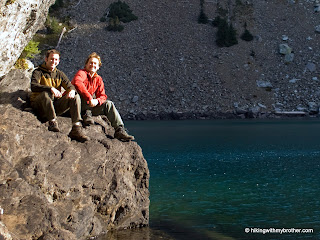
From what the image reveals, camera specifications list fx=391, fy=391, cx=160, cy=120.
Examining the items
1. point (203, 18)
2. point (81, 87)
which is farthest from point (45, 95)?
point (203, 18)

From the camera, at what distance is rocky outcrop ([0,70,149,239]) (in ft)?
22.5

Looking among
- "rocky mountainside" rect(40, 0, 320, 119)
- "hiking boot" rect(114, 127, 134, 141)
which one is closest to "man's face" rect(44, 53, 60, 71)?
"hiking boot" rect(114, 127, 134, 141)

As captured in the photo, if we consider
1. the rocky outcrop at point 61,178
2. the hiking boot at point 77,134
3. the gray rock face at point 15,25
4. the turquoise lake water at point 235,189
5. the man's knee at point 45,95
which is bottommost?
the turquoise lake water at point 235,189

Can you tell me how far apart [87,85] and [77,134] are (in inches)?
60.7

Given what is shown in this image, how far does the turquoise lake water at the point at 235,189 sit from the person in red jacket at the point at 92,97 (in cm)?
306

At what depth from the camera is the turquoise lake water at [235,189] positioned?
10.9 m

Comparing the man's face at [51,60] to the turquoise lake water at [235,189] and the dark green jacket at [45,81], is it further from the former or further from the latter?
the turquoise lake water at [235,189]

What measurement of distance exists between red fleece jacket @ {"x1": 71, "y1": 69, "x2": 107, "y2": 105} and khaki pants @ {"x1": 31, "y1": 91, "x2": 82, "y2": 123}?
41cm

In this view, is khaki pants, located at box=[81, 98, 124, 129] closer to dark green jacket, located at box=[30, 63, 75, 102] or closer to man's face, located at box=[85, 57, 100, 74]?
dark green jacket, located at box=[30, 63, 75, 102]

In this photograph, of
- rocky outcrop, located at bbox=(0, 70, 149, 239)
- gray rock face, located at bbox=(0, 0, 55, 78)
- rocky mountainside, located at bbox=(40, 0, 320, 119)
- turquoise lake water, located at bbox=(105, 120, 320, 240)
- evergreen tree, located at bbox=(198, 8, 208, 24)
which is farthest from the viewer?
evergreen tree, located at bbox=(198, 8, 208, 24)

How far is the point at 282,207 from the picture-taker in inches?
508

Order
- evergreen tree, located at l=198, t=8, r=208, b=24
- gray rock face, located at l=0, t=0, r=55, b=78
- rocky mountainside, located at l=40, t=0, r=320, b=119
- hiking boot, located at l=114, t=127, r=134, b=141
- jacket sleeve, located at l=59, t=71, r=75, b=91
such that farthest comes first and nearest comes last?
1. evergreen tree, located at l=198, t=8, r=208, b=24
2. rocky mountainside, located at l=40, t=0, r=320, b=119
3. hiking boot, located at l=114, t=127, r=134, b=141
4. gray rock face, located at l=0, t=0, r=55, b=78
5. jacket sleeve, located at l=59, t=71, r=75, b=91

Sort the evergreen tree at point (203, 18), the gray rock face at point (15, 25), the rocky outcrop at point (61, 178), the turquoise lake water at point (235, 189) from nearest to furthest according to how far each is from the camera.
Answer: the rocky outcrop at point (61, 178) < the gray rock face at point (15, 25) < the turquoise lake water at point (235, 189) < the evergreen tree at point (203, 18)

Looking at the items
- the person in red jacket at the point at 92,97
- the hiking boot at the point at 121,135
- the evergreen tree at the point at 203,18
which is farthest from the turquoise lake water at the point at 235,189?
the evergreen tree at the point at 203,18
